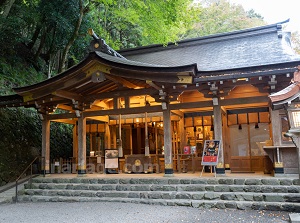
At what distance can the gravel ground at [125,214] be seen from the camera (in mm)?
6059

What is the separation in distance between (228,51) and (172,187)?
6357mm

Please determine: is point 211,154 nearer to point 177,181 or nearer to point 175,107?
point 177,181

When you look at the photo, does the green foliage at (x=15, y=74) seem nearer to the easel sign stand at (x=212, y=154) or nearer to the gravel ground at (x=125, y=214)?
the gravel ground at (x=125, y=214)

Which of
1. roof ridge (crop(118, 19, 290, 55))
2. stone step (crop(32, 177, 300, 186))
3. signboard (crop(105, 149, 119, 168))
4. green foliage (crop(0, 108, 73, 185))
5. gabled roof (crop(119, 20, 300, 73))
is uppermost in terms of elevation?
roof ridge (crop(118, 19, 290, 55))

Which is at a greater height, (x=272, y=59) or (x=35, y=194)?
(x=272, y=59)

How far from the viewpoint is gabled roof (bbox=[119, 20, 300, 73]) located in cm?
957

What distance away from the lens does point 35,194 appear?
9.26 metres

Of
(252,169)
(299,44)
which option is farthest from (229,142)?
(299,44)

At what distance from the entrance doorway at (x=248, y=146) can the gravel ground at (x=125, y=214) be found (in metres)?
3.39

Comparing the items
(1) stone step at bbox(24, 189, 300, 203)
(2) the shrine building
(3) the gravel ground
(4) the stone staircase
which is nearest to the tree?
(2) the shrine building

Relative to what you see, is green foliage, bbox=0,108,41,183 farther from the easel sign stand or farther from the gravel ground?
the easel sign stand

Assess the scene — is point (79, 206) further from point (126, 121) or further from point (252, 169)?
point (252, 169)

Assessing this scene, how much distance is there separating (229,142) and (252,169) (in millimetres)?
1310

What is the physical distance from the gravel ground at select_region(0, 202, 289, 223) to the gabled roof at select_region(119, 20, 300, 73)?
4.43m
